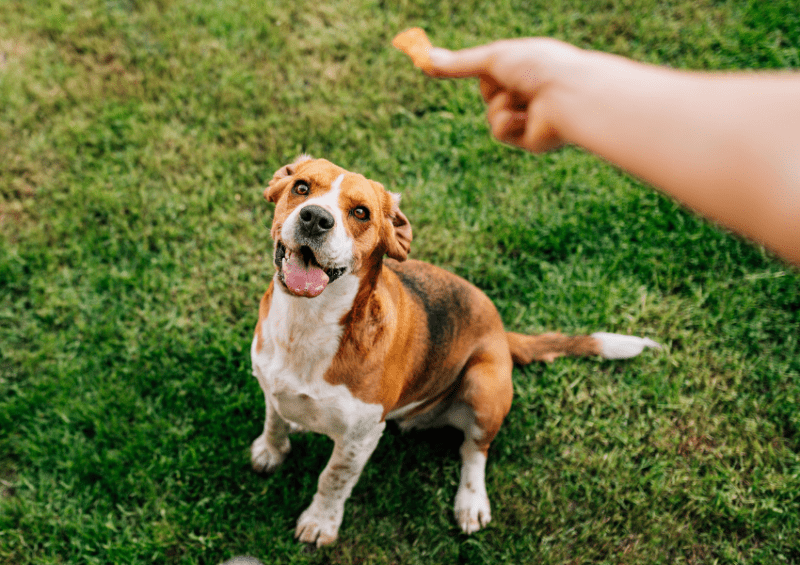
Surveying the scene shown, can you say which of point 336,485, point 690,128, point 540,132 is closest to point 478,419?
point 336,485

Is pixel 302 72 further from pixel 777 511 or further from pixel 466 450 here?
pixel 777 511

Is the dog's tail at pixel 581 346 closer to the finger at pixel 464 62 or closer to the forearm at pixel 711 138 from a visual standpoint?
the finger at pixel 464 62

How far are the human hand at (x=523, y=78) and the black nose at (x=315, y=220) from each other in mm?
846

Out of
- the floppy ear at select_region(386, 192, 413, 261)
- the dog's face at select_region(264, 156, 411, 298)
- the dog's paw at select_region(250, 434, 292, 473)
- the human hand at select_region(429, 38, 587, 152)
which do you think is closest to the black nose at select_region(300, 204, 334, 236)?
the dog's face at select_region(264, 156, 411, 298)

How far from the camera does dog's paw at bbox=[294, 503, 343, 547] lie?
351cm

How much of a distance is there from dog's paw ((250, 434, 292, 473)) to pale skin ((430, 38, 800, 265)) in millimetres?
3190

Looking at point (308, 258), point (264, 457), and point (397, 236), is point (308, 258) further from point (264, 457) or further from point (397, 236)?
point (264, 457)

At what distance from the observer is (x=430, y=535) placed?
12.2 ft

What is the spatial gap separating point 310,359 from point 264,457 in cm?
151

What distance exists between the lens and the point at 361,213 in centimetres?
247

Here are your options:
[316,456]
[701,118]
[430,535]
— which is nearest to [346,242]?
[701,118]

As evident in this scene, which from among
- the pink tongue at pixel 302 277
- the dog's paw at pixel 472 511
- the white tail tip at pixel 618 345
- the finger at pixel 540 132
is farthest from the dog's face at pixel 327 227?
the white tail tip at pixel 618 345

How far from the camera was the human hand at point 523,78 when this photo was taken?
1.15m

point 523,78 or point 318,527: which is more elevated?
point 523,78
